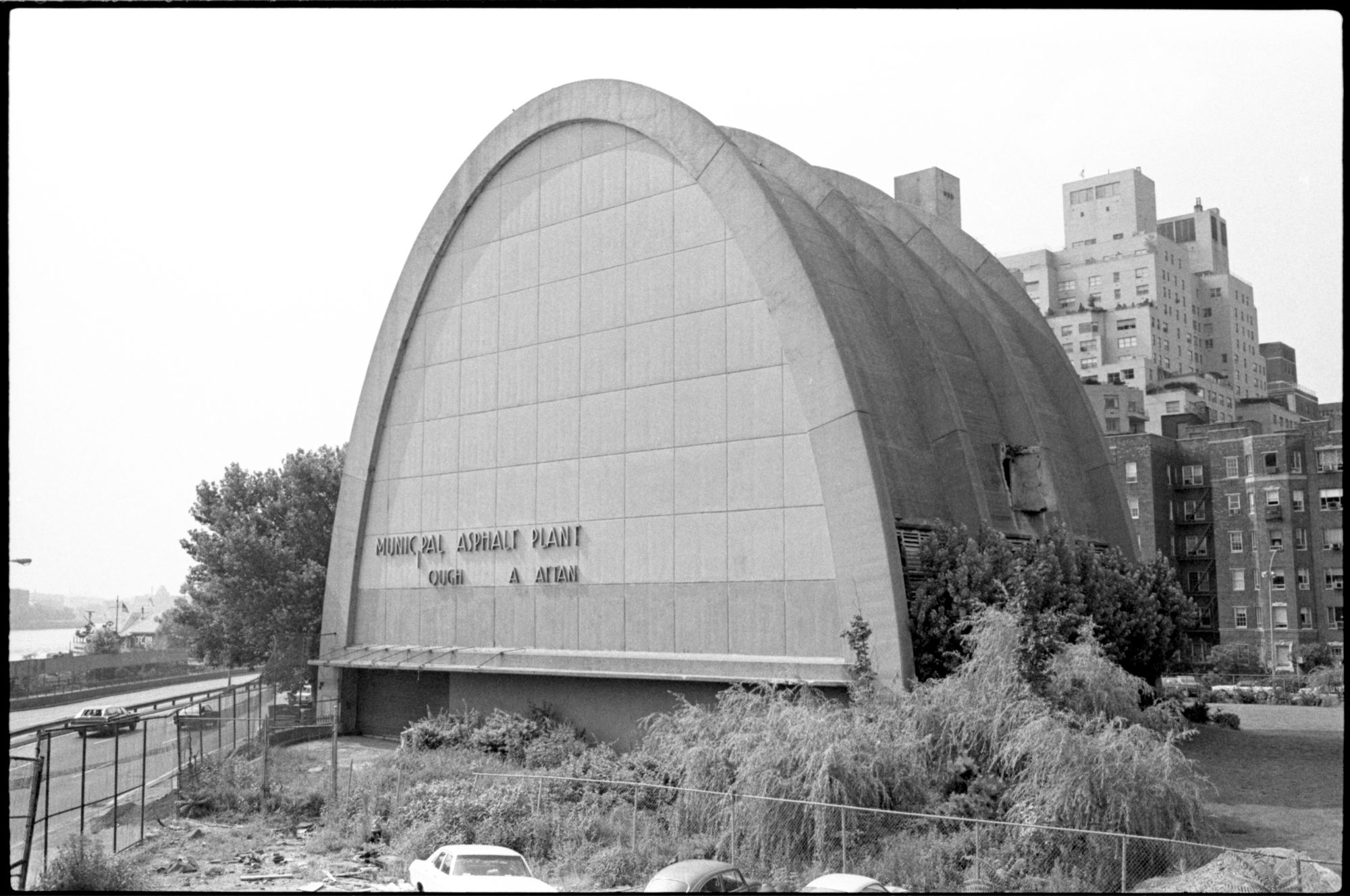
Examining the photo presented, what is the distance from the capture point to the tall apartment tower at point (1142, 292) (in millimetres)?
124625

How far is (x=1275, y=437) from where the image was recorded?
73.8 m

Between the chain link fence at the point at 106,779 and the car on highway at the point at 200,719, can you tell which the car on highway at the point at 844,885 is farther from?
the car on highway at the point at 200,719

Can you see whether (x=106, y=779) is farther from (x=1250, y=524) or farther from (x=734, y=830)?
(x=1250, y=524)

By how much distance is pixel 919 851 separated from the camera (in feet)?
67.9

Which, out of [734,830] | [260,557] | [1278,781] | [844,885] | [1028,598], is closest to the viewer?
[844,885]

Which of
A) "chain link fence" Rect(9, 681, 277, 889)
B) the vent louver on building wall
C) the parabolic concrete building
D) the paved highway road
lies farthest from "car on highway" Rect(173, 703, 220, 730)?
the vent louver on building wall

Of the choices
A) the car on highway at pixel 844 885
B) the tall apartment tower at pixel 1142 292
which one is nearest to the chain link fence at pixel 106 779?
the car on highway at pixel 844 885

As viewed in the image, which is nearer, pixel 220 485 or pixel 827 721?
pixel 827 721

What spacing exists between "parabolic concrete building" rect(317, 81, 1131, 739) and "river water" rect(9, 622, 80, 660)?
48.8 metres

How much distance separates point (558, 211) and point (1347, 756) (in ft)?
98.9

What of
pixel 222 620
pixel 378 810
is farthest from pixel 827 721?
pixel 222 620

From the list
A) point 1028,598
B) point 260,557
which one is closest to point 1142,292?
point 260,557

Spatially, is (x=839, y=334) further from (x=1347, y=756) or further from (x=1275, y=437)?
(x=1275, y=437)

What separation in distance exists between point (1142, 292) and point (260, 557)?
326 ft
